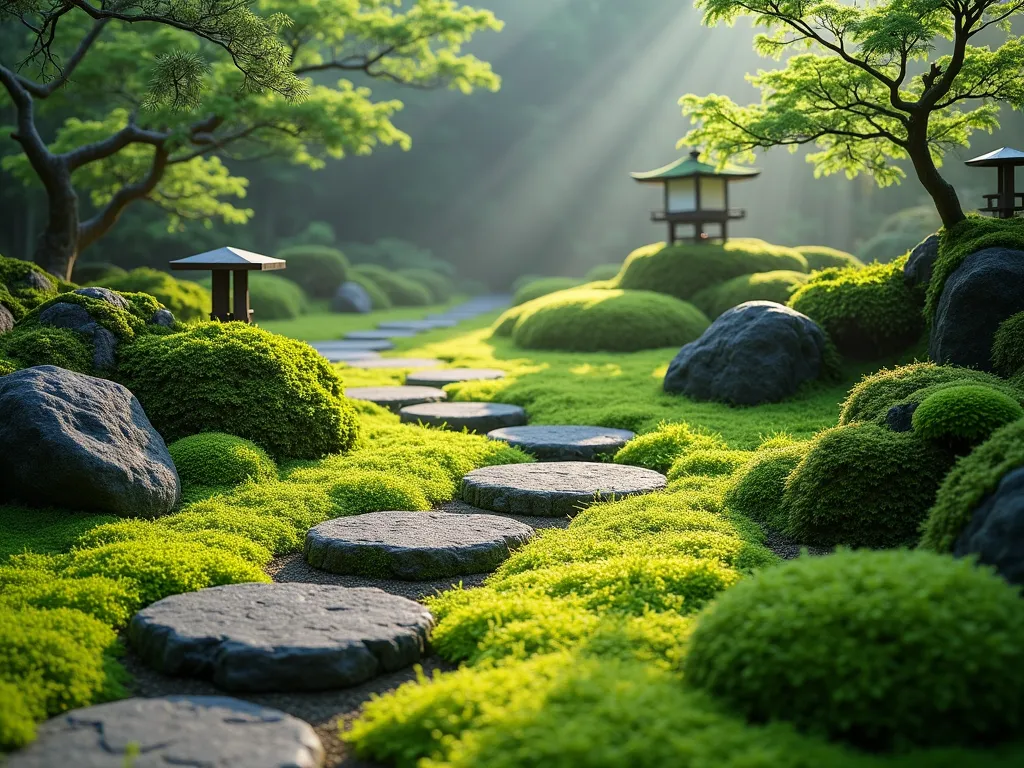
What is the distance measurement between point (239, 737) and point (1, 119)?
34.3 meters

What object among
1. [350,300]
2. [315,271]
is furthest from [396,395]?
[315,271]

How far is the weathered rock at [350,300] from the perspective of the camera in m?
30.8

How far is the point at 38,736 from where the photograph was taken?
354 cm

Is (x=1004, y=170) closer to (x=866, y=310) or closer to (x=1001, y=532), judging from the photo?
(x=866, y=310)

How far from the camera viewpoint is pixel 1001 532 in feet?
12.7

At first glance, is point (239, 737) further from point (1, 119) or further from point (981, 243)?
point (1, 119)

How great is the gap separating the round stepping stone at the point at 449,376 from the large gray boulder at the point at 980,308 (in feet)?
21.0

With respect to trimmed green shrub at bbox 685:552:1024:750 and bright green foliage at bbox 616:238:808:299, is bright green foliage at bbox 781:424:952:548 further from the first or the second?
bright green foliage at bbox 616:238:808:299

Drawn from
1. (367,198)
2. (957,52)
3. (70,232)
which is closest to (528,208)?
(367,198)

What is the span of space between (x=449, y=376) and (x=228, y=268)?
168 inches

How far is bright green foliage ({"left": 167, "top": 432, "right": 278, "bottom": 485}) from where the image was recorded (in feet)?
24.4

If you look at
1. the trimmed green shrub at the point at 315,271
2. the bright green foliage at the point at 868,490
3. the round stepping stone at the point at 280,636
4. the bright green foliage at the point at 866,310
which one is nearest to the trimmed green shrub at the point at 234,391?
the round stepping stone at the point at 280,636

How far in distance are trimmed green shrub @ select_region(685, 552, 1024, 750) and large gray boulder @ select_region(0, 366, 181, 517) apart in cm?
433

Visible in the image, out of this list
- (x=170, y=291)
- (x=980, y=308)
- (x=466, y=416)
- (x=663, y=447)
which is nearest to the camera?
(x=980, y=308)
